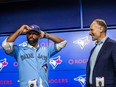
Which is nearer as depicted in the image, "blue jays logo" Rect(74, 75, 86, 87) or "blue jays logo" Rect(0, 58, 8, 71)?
"blue jays logo" Rect(74, 75, 86, 87)

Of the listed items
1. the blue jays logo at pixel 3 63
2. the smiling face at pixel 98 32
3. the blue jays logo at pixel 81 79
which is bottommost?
the blue jays logo at pixel 81 79

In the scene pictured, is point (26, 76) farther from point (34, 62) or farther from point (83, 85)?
point (83, 85)

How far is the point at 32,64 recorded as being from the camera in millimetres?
2820

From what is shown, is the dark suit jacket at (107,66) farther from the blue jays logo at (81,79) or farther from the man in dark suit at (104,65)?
the blue jays logo at (81,79)

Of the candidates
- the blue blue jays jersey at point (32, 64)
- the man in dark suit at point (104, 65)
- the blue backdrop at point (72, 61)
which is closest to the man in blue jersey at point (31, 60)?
the blue blue jays jersey at point (32, 64)

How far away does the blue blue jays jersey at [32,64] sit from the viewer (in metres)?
2.78

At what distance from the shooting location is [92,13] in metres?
4.41

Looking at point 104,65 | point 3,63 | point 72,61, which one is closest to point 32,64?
point 104,65

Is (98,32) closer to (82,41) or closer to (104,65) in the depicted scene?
(104,65)

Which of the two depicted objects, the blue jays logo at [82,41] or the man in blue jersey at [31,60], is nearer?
the man in blue jersey at [31,60]

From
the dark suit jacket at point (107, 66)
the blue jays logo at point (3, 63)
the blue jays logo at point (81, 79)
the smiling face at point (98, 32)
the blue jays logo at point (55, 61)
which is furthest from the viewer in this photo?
the blue jays logo at point (3, 63)

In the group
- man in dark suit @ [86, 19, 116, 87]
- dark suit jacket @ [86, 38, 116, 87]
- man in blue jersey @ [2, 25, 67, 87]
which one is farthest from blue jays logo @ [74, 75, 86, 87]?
dark suit jacket @ [86, 38, 116, 87]

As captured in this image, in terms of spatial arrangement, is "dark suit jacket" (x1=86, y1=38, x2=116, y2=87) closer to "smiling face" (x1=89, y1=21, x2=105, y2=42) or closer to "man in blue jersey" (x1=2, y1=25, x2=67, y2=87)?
"smiling face" (x1=89, y1=21, x2=105, y2=42)

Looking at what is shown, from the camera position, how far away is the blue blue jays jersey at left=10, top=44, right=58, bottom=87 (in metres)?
2.78
